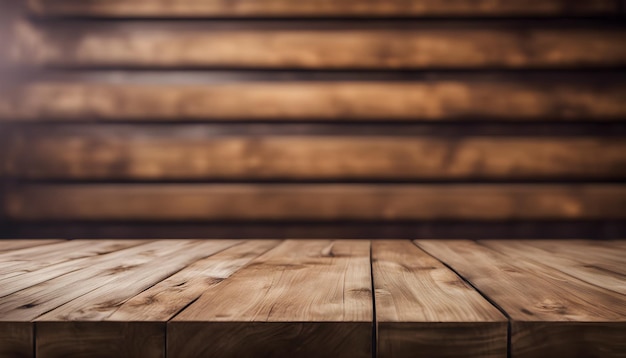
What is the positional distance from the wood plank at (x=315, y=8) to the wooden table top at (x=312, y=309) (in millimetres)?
1280

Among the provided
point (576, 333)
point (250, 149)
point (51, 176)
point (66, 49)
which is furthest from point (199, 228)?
point (576, 333)

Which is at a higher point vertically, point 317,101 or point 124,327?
point 317,101

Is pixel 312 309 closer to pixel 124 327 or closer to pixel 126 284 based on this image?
pixel 124 327

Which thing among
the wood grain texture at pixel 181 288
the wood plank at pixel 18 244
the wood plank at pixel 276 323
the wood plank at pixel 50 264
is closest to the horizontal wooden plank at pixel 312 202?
the wood plank at pixel 18 244

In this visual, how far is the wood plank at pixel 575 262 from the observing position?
1.27 m

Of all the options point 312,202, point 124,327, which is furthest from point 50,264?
point 312,202

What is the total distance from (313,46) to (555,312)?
171 cm

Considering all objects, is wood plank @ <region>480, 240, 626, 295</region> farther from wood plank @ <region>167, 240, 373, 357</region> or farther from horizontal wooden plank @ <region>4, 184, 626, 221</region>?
wood plank @ <region>167, 240, 373, 357</region>

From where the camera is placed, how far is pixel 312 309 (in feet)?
3.15

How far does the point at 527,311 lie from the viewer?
3.10 ft

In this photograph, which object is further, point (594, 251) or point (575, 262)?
point (594, 251)

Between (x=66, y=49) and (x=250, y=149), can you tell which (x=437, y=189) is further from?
(x=66, y=49)

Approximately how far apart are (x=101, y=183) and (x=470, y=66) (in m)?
1.77

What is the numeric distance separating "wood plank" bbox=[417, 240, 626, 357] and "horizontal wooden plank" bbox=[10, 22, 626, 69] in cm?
125
